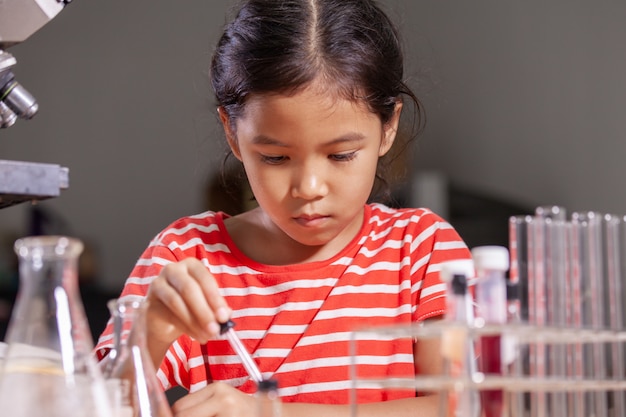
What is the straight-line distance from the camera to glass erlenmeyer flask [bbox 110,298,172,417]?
2.44 feet

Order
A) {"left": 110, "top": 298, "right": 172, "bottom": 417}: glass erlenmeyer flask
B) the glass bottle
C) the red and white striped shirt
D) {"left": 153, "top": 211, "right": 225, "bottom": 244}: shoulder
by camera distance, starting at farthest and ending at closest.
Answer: {"left": 153, "top": 211, "right": 225, "bottom": 244}: shoulder < the red and white striped shirt < {"left": 110, "top": 298, "right": 172, "bottom": 417}: glass erlenmeyer flask < the glass bottle

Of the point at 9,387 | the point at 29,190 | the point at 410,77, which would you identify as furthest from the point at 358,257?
the point at 9,387

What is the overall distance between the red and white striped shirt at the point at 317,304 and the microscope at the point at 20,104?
37 centimetres

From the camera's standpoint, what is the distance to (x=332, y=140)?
46.8 inches

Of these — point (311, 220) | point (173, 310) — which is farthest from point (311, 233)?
point (173, 310)

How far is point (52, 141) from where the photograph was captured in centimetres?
367

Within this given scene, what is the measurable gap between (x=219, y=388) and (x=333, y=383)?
29 cm

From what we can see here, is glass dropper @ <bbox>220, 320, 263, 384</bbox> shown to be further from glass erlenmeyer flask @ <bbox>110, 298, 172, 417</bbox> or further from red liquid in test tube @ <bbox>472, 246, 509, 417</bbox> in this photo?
red liquid in test tube @ <bbox>472, 246, 509, 417</bbox>

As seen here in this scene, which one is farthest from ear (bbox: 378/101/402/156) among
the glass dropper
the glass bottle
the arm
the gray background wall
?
the gray background wall

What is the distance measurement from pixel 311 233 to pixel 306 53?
255 mm

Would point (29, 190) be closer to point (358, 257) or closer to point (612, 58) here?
point (358, 257)

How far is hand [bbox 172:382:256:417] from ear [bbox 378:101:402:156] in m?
0.46

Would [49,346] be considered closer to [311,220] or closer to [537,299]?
[537,299]

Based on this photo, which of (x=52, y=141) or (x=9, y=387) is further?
(x=52, y=141)
